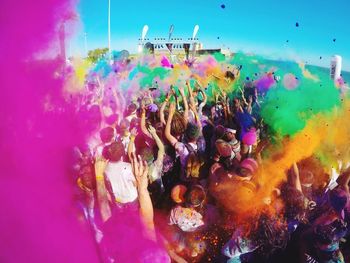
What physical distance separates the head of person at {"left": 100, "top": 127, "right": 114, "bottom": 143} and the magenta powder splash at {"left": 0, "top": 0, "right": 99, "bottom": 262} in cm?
Result: 42

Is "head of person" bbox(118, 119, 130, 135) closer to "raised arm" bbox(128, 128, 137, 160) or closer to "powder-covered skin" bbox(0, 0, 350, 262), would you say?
"raised arm" bbox(128, 128, 137, 160)

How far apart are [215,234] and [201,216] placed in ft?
0.74

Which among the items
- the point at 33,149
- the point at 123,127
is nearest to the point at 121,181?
the point at 33,149

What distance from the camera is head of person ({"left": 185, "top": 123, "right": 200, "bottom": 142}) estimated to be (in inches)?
146

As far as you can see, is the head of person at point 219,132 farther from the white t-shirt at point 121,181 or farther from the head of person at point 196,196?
the head of person at point 196,196

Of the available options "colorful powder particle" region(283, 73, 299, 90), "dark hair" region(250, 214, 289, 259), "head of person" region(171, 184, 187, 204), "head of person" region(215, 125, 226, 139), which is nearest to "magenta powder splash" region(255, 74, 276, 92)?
"colorful powder particle" region(283, 73, 299, 90)

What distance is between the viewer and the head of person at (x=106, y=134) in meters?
3.39

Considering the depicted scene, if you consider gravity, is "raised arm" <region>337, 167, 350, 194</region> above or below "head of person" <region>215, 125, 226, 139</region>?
below

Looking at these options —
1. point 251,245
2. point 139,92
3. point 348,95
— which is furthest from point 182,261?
point 139,92

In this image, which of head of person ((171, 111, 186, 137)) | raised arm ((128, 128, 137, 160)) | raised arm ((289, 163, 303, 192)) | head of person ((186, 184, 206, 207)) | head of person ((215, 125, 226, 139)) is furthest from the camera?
head of person ((171, 111, 186, 137))

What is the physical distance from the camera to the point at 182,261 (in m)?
2.80

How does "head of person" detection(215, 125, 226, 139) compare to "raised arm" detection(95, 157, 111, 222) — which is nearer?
"raised arm" detection(95, 157, 111, 222)

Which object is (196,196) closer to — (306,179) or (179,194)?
(179,194)

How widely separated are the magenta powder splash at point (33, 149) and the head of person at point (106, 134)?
0.42 metres
